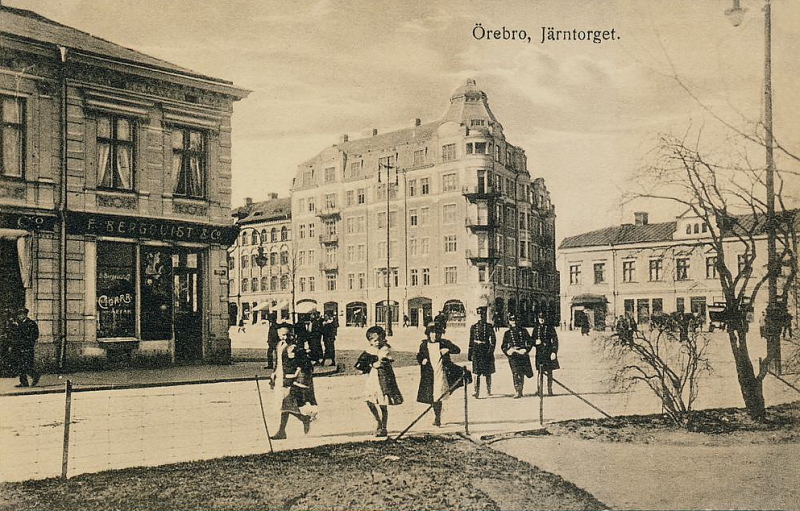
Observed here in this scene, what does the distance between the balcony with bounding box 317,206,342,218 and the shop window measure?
117 cm

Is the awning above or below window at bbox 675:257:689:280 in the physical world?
below

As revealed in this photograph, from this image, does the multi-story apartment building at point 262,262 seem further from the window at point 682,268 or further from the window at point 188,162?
the window at point 682,268

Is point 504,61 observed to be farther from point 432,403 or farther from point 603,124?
point 432,403

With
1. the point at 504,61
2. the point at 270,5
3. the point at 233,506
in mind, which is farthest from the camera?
the point at 504,61

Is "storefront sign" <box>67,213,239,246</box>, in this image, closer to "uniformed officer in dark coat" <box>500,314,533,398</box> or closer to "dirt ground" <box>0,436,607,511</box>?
"dirt ground" <box>0,436,607,511</box>

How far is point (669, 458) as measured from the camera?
4.34m

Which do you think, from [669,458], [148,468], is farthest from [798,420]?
[148,468]

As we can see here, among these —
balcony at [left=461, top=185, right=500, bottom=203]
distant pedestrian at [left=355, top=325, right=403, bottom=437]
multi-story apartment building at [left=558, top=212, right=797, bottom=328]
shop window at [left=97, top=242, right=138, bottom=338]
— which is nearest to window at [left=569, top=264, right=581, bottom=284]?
multi-story apartment building at [left=558, top=212, right=797, bottom=328]

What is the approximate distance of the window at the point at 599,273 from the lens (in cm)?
488

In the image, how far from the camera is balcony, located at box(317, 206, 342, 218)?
439cm

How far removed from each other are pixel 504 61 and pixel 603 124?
87 centimetres

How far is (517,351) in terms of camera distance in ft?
15.7

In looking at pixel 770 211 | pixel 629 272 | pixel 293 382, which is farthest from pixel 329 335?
pixel 770 211

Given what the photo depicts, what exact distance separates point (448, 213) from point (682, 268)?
6.07 ft
